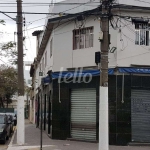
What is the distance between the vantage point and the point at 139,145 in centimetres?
1644

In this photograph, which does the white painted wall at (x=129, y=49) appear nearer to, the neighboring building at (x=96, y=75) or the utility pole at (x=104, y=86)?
the neighboring building at (x=96, y=75)

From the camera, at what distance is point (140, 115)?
16734 millimetres

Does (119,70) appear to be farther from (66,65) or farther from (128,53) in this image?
(66,65)

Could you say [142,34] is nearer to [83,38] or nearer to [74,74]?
[83,38]

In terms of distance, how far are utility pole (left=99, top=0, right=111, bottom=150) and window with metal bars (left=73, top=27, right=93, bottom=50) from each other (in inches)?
207

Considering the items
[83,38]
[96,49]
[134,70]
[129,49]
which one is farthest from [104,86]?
[83,38]

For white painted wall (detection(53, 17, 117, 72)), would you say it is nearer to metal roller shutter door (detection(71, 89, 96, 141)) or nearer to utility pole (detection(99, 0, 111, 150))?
metal roller shutter door (detection(71, 89, 96, 141))

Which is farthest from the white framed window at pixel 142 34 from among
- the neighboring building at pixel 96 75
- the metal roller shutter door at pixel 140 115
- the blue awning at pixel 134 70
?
the metal roller shutter door at pixel 140 115

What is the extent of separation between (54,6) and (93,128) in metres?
7.04

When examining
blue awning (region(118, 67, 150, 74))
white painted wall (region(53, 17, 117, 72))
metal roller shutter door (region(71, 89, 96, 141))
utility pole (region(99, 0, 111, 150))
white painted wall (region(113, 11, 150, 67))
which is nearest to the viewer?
utility pole (region(99, 0, 111, 150))

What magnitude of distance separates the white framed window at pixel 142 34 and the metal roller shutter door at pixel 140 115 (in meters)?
2.49

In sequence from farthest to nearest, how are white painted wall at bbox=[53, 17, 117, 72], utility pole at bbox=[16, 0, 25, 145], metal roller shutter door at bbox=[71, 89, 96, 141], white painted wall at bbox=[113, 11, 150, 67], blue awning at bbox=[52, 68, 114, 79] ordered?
white painted wall at bbox=[53, 17, 117, 72], metal roller shutter door at bbox=[71, 89, 96, 141], blue awning at bbox=[52, 68, 114, 79], white painted wall at bbox=[113, 11, 150, 67], utility pole at bbox=[16, 0, 25, 145]

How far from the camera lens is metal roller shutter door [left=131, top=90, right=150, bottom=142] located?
16.6 metres

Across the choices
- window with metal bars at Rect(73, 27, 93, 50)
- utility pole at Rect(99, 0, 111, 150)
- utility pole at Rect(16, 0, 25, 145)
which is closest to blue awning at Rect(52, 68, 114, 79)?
window with metal bars at Rect(73, 27, 93, 50)
